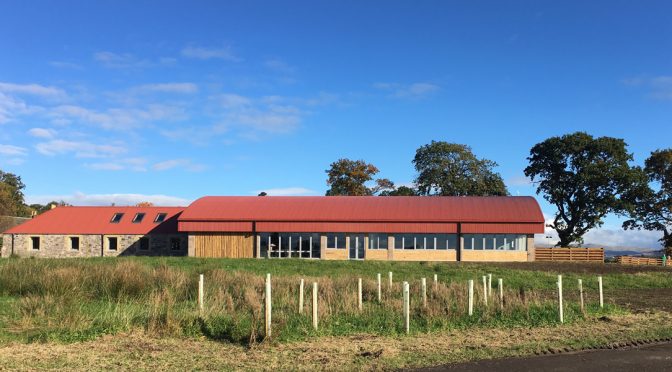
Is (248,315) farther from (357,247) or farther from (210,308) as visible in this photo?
(357,247)

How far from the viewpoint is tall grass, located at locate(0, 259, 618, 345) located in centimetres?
1169

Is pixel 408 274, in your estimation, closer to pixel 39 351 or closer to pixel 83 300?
pixel 83 300

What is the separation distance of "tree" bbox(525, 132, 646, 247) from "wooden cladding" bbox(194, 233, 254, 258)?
27838 millimetres

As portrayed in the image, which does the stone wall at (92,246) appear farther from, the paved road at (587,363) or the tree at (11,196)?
the paved road at (587,363)

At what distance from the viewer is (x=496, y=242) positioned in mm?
44875

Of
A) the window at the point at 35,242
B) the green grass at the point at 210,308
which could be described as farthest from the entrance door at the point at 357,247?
the window at the point at 35,242

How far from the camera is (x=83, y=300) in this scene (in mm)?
15336

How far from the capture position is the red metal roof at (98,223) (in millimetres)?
50062

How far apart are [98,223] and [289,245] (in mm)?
17847

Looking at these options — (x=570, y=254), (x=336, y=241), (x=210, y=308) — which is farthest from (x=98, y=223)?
(x=210, y=308)

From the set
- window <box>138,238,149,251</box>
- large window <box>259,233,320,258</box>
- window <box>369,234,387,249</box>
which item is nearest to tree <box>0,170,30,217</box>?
window <box>138,238,149,251</box>

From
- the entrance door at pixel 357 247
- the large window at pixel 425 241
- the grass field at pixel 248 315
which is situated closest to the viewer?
the grass field at pixel 248 315

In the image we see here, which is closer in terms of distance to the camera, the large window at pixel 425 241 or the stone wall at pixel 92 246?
the large window at pixel 425 241

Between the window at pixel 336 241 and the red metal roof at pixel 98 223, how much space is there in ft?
45.0
